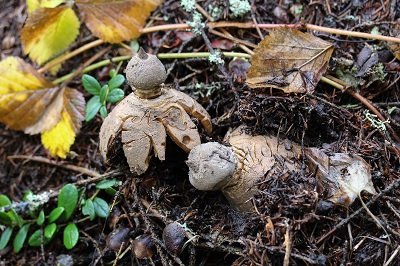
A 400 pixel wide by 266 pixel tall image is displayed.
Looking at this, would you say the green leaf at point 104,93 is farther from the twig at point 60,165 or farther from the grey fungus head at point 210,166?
the grey fungus head at point 210,166

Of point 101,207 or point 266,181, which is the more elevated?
point 266,181

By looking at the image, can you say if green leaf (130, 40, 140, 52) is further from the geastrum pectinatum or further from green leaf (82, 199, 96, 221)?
green leaf (82, 199, 96, 221)

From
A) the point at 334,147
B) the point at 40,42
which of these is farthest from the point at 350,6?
the point at 40,42

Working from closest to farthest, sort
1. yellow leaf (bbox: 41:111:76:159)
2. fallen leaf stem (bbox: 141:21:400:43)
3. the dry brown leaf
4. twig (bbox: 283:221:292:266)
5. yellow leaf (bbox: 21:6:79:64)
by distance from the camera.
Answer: twig (bbox: 283:221:292:266), the dry brown leaf, fallen leaf stem (bbox: 141:21:400:43), yellow leaf (bbox: 41:111:76:159), yellow leaf (bbox: 21:6:79:64)

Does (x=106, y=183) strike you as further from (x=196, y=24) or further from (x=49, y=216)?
(x=196, y=24)

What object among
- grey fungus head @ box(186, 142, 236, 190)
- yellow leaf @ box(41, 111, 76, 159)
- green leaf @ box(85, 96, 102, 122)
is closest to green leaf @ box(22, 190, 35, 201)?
yellow leaf @ box(41, 111, 76, 159)

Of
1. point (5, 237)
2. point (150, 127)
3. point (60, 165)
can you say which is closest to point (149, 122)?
point (150, 127)

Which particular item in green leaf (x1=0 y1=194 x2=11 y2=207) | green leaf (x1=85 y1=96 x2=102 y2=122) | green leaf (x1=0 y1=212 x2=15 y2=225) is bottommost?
green leaf (x1=0 y1=212 x2=15 y2=225)
